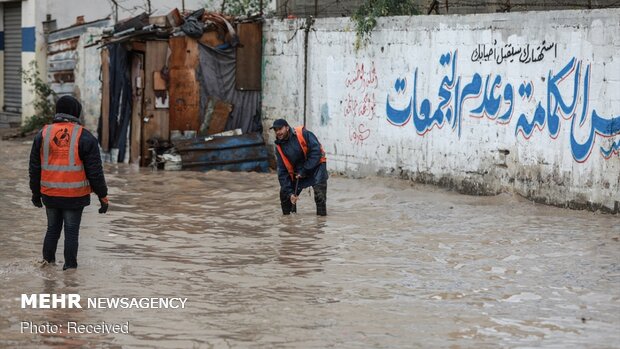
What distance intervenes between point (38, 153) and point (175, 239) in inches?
104

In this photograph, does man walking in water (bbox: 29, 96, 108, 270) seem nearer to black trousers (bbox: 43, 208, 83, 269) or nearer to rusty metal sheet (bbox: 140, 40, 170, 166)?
black trousers (bbox: 43, 208, 83, 269)

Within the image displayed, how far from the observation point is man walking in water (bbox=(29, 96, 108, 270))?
9.61 meters

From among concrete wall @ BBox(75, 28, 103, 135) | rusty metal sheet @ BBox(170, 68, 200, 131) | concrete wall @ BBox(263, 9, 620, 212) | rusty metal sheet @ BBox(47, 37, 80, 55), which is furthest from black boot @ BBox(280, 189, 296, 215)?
rusty metal sheet @ BBox(47, 37, 80, 55)

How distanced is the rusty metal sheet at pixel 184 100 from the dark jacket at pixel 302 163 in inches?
251

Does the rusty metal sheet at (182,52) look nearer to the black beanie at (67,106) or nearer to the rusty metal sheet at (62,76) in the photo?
the rusty metal sheet at (62,76)

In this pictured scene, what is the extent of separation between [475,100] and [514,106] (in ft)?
2.74

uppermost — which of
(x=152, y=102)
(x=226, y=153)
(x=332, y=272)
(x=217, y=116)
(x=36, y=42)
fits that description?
(x=36, y=42)

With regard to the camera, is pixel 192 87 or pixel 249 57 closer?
pixel 192 87

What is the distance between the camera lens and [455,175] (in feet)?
50.2

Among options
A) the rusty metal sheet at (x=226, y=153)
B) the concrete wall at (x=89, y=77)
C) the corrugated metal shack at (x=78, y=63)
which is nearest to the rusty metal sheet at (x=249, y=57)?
the rusty metal sheet at (x=226, y=153)

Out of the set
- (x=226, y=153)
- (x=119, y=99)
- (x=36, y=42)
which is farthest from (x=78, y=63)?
(x=226, y=153)

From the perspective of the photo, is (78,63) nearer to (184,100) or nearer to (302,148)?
(184,100)

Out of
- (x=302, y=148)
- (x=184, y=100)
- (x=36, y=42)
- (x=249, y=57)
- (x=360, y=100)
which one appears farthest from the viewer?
(x=36, y=42)

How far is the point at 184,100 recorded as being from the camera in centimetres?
1952
